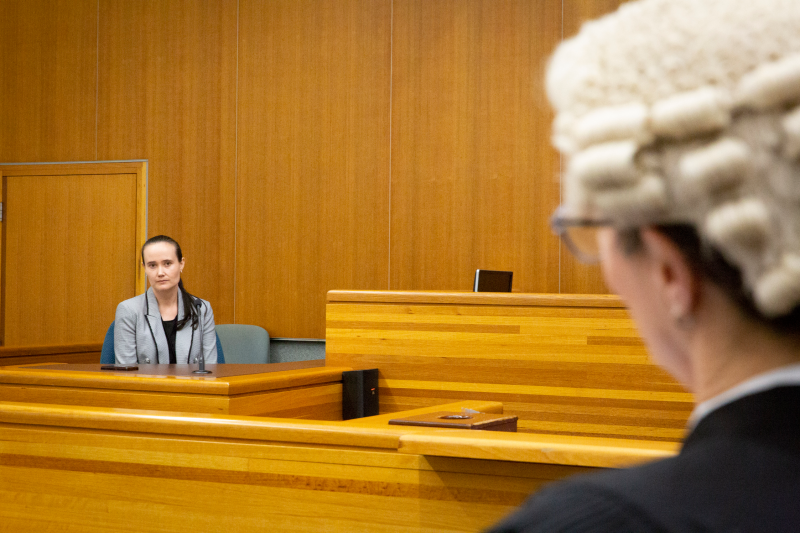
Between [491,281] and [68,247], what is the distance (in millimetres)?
3915

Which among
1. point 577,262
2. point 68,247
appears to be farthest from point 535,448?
point 68,247

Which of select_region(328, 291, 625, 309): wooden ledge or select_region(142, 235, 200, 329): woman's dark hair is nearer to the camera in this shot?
select_region(328, 291, 625, 309): wooden ledge

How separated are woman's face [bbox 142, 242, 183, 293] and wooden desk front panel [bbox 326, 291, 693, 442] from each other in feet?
2.71

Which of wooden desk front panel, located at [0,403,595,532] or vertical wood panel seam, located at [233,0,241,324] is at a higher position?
vertical wood panel seam, located at [233,0,241,324]

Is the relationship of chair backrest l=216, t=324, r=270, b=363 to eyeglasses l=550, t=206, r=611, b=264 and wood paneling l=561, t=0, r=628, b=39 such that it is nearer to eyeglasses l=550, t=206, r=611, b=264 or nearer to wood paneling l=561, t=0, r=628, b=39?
wood paneling l=561, t=0, r=628, b=39

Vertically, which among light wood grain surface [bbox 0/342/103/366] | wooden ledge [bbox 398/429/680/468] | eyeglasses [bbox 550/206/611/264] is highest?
eyeglasses [bbox 550/206/611/264]

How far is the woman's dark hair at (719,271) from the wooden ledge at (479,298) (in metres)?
2.98

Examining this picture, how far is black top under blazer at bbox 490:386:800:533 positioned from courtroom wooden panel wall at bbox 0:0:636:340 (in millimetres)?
5169

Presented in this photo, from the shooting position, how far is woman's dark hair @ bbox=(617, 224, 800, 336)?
0.57m

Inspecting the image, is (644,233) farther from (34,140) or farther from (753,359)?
(34,140)

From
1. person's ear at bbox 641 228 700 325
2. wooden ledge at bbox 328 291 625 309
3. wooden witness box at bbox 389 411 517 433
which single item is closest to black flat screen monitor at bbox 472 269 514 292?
wooden ledge at bbox 328 291 625 309

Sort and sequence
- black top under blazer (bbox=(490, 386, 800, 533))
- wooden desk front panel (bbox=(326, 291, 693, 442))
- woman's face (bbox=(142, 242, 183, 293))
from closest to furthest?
black top under blazer (bbox=(490, 386, 800, 533)) → wooden desk front panel (bbox=(326, 291, 693, 442)) → woman's face (bbox=(142, 242, 183, 293))

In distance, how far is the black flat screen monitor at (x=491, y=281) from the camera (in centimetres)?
408

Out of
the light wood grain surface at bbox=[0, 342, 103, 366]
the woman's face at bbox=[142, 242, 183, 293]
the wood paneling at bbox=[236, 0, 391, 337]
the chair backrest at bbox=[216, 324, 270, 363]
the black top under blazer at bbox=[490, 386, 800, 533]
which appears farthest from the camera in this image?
the wood paneling at bbox=[236, 0, 391, 337]
